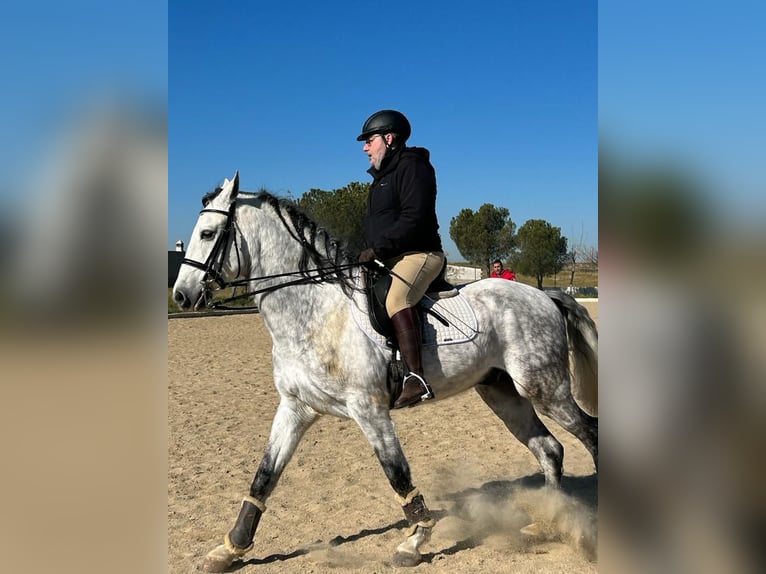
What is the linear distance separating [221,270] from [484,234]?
56874 mm

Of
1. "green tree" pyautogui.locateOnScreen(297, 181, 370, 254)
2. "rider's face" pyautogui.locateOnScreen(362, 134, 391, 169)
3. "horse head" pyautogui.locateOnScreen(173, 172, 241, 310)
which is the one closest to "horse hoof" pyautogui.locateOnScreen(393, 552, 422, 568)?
"horse head" pyautogui.locateOnScreen(173, 172, 241, 310)

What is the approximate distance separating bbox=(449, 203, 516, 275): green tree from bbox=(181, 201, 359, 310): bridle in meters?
54.5

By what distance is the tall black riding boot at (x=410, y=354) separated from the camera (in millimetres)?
4053

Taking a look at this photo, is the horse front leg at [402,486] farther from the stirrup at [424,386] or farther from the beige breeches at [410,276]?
the beige breeches at [410,276]

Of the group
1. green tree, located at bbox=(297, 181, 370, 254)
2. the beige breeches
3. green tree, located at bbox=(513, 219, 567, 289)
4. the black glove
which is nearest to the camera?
the beige breeches

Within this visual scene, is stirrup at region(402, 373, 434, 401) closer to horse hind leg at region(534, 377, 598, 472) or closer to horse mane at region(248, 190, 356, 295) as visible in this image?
horse mane at region(248, 190, 356, 295)

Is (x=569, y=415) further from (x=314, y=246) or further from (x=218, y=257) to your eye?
(x=218, y=257)

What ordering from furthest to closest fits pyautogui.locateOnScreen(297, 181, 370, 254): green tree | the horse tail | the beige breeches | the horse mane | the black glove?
pyautogui.locateOnScreen(297, 181, 370, 254): green tree → the horse tail → the horse mane → the black glove → the beige breeches

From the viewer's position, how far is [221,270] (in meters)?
4.19

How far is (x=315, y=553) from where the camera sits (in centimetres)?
433

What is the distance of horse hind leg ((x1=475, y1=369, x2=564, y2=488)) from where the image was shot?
15.7ft

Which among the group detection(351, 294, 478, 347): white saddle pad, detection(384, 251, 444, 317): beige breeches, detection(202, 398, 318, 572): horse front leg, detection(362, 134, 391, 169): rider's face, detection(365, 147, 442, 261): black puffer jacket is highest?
detection(362, 134, 391, 169): rider's face

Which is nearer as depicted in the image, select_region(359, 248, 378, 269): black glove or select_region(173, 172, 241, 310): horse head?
select_region(173, 172, 241, 310): horse head
